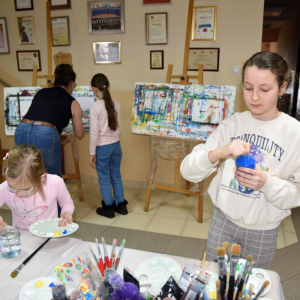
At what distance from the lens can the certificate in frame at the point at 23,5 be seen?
3264 millimetres

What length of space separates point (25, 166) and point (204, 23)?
7.57ft

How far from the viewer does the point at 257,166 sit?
0.90 metres

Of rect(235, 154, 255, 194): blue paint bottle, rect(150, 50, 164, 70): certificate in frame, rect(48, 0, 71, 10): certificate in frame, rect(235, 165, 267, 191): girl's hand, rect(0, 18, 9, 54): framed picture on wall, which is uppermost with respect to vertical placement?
rect(48, 0, 71, 10): certificate in frame

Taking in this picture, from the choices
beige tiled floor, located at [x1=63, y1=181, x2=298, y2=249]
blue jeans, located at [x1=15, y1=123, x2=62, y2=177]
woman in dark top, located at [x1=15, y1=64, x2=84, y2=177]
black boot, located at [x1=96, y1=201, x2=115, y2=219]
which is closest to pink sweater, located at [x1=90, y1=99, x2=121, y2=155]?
woman in dark top, located at [x1=15, y1=64, x2=84, y2=177]

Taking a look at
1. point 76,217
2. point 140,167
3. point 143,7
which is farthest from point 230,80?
point 76,217

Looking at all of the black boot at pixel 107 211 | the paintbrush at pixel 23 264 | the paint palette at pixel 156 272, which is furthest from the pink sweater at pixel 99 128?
the paint palette at pixel 156 272

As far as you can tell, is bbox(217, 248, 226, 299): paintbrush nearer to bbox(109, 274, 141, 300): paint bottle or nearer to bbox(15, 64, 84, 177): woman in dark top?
bbox(109, 274, 141, 300): paint bottle

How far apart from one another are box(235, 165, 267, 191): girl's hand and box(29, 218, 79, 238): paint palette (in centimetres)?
70

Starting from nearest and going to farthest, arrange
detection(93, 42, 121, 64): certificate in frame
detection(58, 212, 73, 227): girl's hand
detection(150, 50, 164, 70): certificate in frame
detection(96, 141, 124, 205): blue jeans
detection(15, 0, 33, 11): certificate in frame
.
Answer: detection(58, 212, 73, 227): girl's hand < detection(96, 141, 124, 205): blue jeans < detection(150, 50, 164, 70): certificate in frame < detection(93, 42, 121, 64): certificate in frame < detection(15, 0, 33, 11): certificate in frame

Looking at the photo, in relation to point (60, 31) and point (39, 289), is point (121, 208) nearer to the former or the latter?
point (39, 289)

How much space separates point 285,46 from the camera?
662 centimetres

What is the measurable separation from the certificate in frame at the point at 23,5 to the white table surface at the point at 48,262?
10.0ft

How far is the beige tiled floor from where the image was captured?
2.41 metres

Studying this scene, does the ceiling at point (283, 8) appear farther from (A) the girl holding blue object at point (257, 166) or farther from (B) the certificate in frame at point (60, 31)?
(A) the girl holding blue object at point (257, 166)
